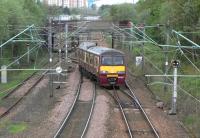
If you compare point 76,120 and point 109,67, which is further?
point 109,67

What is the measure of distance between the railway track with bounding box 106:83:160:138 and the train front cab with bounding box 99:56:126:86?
736mm

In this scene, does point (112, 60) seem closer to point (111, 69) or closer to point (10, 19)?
point (111, 69)

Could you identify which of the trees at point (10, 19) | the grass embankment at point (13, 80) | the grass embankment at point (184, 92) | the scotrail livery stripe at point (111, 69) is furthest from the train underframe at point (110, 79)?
the trees at point (10, 19)

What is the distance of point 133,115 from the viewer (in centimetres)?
2797

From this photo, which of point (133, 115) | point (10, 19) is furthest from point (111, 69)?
point (10, 19)

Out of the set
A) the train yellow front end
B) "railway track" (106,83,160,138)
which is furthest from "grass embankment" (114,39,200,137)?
the train yellow front end

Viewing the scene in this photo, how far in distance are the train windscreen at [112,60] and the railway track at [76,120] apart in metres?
5.17

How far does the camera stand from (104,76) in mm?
37625

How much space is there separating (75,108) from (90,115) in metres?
2.99

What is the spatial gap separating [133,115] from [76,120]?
→ 3377 millimetres

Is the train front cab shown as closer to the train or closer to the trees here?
the train

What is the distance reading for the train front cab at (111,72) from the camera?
37.7m

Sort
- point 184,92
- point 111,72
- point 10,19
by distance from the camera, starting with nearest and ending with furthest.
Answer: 1. point 184,92
2. point 111,72
3. point 10,19

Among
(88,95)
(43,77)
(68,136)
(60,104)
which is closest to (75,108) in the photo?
(60,104)
